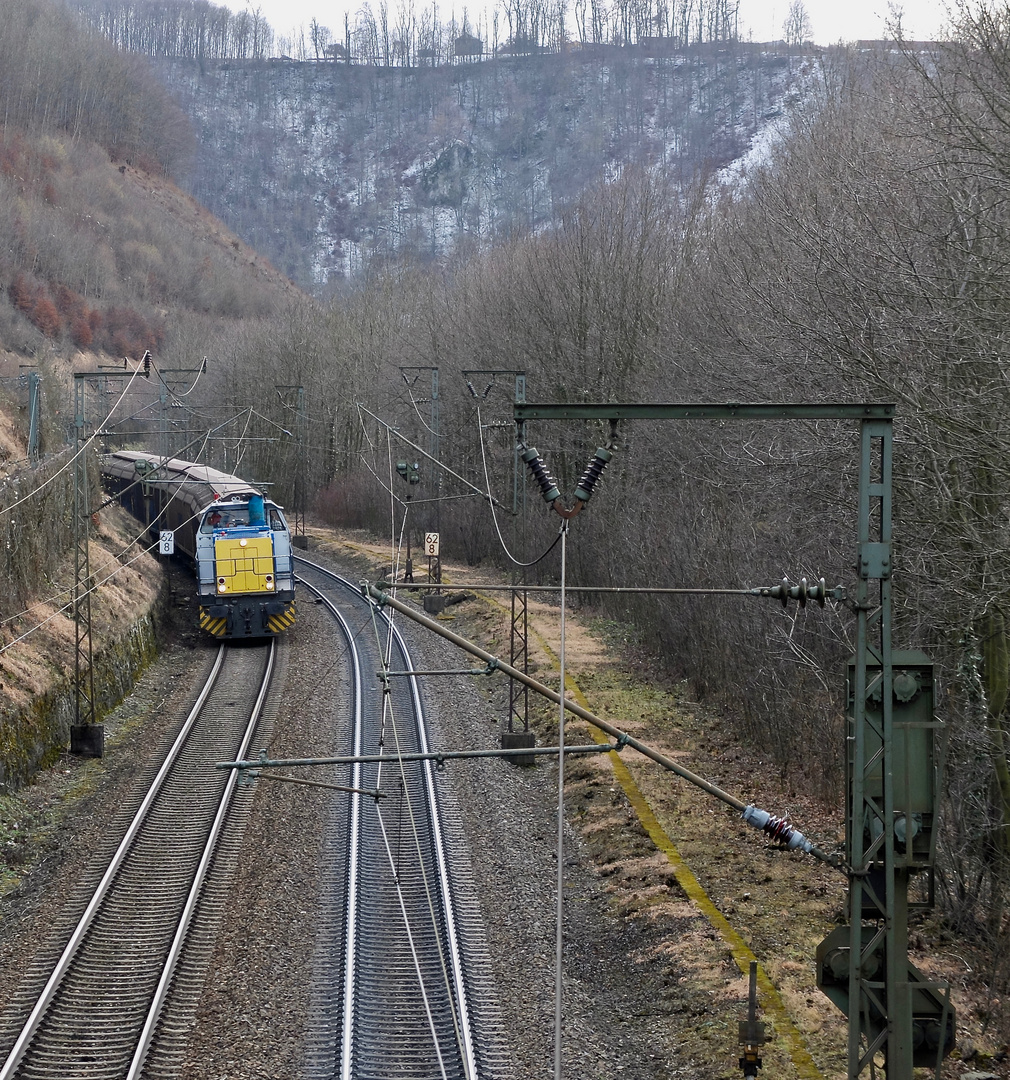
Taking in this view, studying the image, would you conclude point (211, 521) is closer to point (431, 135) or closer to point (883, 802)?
point (883, 802)

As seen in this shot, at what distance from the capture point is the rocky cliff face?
126 metres

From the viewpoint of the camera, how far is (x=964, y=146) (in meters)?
11.1

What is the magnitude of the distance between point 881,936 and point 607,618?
76.0ft

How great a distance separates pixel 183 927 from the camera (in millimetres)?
11773

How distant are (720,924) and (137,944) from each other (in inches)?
229

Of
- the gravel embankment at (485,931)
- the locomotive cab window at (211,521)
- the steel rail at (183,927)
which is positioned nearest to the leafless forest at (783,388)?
the gravel embankment at (485,931)

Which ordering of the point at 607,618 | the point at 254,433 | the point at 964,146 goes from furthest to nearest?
the point at 254,433 < the point at 607,618 < the point at 964,146

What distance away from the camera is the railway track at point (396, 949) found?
9633 mm

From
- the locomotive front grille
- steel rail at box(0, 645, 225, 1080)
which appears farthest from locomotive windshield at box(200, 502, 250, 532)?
steel rail at box(0, 645, 225, 1080)

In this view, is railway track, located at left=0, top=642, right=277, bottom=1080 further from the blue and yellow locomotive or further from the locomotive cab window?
the locomotive cab window

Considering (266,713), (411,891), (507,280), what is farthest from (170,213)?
(411,891)

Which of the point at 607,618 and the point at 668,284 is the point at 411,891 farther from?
the point at 668,284

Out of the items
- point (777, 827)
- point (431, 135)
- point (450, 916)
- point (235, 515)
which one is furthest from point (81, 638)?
point (431, 135)

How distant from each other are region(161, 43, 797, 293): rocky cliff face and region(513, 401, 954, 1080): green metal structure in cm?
11096
